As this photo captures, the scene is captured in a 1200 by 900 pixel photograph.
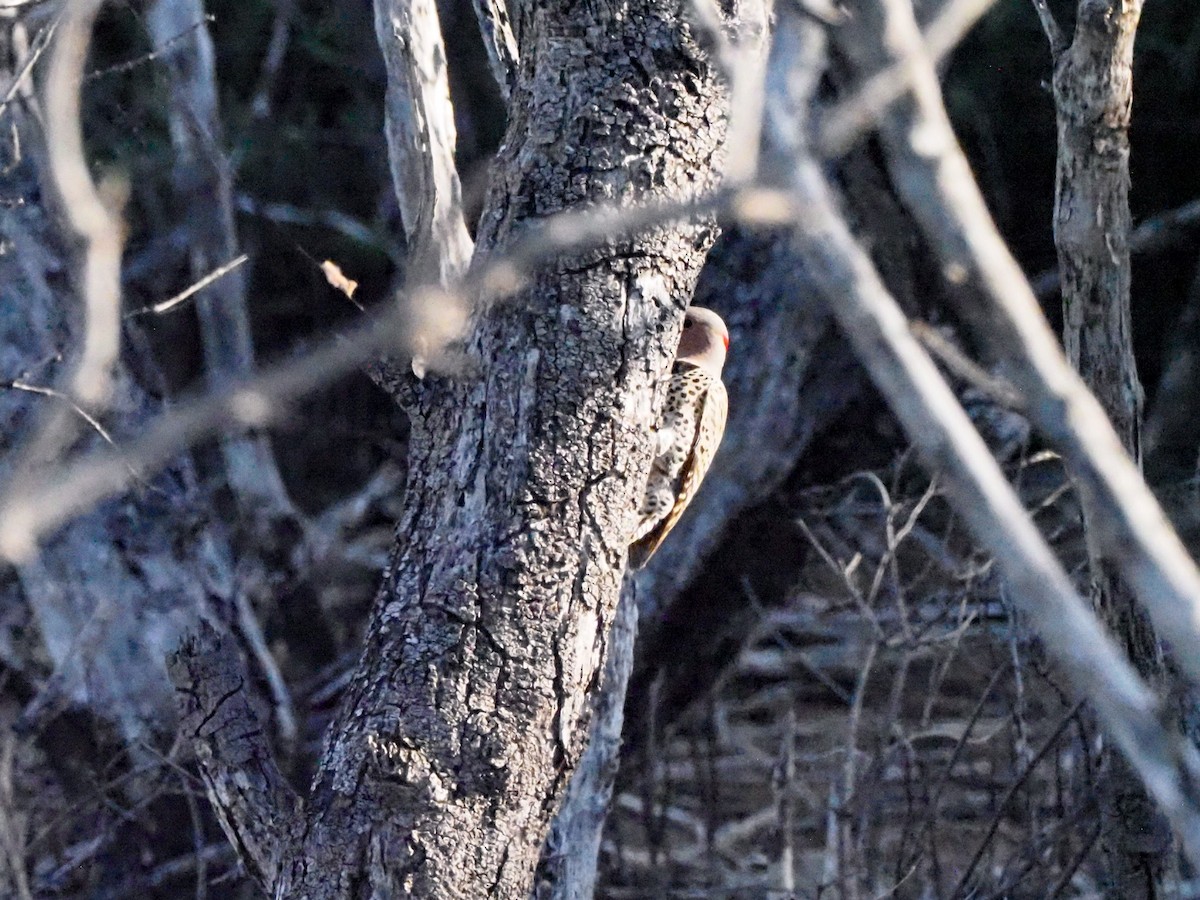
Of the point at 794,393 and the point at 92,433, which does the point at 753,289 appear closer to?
the point at 794,393

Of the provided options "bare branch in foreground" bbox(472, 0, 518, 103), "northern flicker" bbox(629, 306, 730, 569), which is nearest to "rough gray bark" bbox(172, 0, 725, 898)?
"bare branch in foreground" bbox(472, 0, 518, 103)

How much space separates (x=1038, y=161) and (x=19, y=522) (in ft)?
18.1

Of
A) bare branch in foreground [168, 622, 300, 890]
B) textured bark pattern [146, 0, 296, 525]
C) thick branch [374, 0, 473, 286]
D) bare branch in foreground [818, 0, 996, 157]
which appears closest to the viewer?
bare branch in foreground [818, 0, 996, 157]

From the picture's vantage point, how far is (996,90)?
19.2ft

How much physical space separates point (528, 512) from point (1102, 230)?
1377 mm

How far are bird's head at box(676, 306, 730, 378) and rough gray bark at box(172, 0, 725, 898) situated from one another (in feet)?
5.60

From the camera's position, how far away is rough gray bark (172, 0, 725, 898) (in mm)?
2252

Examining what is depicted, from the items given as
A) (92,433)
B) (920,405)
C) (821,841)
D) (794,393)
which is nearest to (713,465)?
(794,393)

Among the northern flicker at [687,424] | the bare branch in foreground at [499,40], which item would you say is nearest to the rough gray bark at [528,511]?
the bare branch in foreground at [499,40]

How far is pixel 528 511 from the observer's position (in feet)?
7.55

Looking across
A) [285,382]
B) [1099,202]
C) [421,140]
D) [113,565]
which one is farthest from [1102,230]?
[113,565]

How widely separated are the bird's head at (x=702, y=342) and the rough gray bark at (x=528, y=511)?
5.60 feet

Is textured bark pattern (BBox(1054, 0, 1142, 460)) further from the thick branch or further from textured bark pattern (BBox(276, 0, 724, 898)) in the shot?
the thick branch

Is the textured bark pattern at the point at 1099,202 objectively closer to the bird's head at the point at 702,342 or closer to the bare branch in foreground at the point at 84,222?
the bird's head at the point at 702,342
